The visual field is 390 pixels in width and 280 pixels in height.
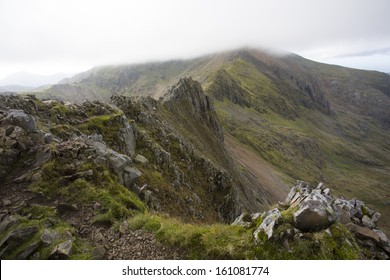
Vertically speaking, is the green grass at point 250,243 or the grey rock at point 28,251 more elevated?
the grey rock at point 28,251

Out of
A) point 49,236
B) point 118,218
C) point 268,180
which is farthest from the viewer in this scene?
point 268,180

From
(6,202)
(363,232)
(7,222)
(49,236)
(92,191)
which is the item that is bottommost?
(363,232)

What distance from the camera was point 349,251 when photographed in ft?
35.8

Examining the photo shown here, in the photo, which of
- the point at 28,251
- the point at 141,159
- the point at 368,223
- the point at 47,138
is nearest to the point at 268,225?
the point at 368,223

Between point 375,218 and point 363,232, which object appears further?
point 375,218

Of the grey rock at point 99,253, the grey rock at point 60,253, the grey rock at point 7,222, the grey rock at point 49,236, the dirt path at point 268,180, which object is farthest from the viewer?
the dirt path at point 268,180

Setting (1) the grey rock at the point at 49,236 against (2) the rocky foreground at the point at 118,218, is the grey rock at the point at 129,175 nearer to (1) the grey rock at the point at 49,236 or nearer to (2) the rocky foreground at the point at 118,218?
(2) the rocky foreground at the point at 118,218

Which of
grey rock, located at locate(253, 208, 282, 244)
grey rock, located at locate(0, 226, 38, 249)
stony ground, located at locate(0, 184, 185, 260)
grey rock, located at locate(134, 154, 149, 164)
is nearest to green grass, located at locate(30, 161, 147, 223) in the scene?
stony ground, located at locate(0, 184, 185, 260)

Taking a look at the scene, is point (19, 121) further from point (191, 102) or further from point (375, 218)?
point (191, 102)

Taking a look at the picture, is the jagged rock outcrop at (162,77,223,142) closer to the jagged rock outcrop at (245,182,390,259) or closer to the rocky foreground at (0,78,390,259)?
the rocky foreground at (0,78,390,259)

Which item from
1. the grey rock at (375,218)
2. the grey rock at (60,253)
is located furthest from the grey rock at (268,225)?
the grey rock at (60,253)

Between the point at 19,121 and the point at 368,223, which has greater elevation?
the point at 19,121
